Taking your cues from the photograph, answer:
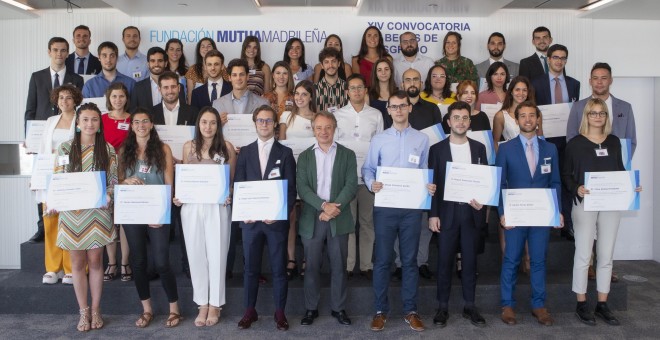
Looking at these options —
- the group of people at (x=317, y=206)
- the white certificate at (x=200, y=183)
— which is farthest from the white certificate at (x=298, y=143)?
the white certificate at (x=200, y=183)

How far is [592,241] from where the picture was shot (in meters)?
4.70

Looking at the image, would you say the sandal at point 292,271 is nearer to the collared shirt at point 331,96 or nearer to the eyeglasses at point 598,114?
the collared shirt at point 331,96

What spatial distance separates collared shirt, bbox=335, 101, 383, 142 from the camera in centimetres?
507

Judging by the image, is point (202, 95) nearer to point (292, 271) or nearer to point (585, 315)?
point (292, 271)

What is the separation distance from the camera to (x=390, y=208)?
4.45 meters

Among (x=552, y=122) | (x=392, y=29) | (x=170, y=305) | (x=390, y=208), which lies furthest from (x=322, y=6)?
(x=170, y=305)

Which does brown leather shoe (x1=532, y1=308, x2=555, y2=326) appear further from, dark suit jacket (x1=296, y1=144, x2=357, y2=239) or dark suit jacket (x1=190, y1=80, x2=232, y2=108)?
dark suit jacket (x1=190, y1=80, x2=232, y2=108)

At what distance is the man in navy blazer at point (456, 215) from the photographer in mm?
4441

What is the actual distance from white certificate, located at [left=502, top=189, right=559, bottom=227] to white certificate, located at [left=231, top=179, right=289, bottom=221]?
1.87m

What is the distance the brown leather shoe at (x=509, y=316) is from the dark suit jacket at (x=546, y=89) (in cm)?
238

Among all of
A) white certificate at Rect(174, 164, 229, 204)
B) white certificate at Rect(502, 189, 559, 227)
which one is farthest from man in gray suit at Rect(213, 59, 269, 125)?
white certificate at Rect(502, 189, 559, 227)

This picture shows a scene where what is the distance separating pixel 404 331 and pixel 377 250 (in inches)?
28.1

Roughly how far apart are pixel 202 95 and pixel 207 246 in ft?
6.20

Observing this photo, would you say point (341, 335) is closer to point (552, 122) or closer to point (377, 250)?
point (377, 250)
